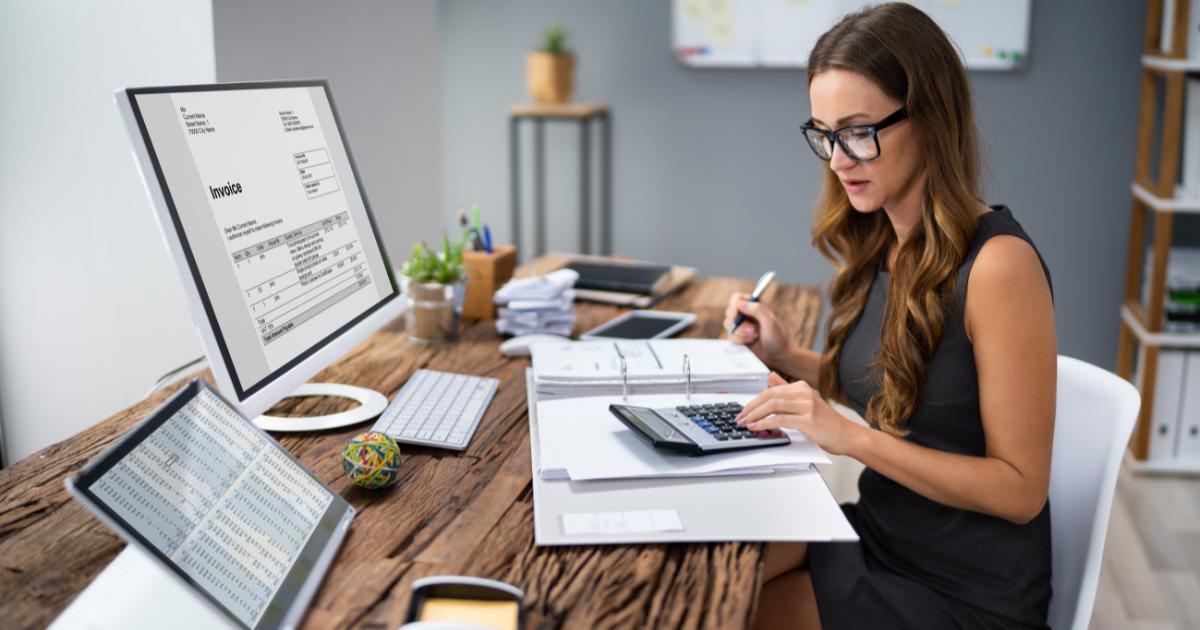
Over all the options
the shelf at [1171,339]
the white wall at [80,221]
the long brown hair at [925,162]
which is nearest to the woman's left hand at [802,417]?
the long brown hair at [925,162]

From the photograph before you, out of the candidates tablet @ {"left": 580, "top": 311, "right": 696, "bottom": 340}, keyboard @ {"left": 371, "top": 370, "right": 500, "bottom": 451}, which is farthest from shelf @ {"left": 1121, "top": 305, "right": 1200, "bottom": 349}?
keyboard @ {"left": 371, "top": 370, "right": 500, "bottom": 451}

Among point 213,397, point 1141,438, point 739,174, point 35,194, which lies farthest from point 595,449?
point 739,174

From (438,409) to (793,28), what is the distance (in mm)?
2798

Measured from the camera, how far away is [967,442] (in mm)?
1375

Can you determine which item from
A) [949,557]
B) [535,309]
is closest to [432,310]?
[535,309]

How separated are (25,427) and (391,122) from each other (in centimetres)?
118

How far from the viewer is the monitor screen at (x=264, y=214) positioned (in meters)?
1.15

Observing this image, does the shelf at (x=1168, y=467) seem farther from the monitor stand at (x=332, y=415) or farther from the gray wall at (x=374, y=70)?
the monitor stand at (x=332, y=415)

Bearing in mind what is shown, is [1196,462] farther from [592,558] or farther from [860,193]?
[592,558]

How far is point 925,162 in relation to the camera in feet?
4.58

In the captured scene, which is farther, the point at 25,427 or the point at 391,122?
the point at 391,122

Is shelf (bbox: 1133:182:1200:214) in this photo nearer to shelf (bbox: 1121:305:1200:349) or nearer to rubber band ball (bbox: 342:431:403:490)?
shelf (bbox: 1121:305:1200:349)

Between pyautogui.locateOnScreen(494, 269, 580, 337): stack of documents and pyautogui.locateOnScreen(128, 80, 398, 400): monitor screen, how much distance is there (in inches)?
13.2

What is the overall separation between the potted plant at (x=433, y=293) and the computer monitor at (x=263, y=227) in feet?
0.69
